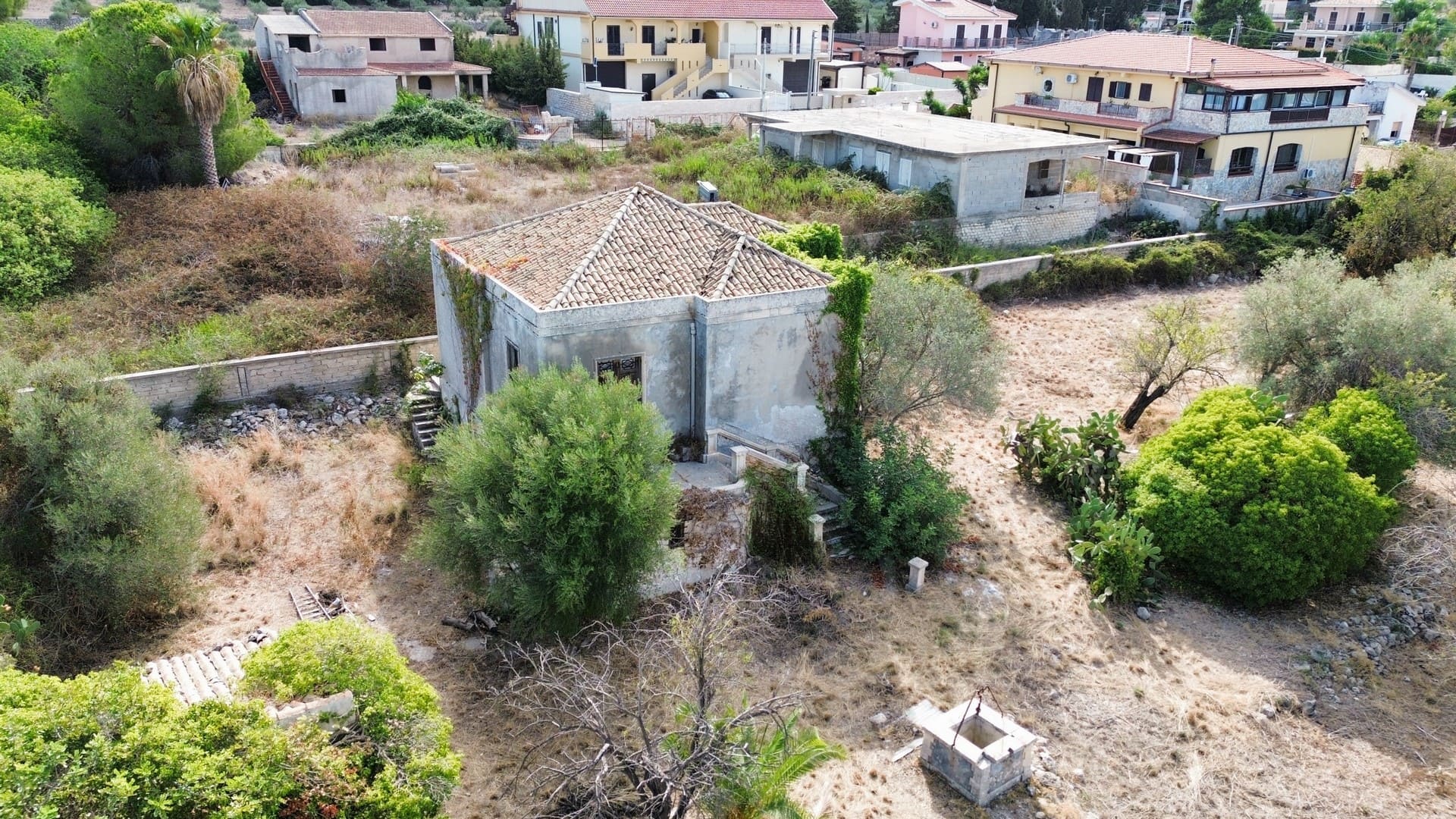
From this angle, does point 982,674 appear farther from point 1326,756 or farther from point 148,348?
point 148,348

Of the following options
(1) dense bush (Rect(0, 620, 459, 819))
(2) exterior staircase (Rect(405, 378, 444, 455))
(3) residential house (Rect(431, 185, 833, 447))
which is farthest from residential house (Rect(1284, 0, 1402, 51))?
(1) dense bush (Rect(0, 620, 459, 819))

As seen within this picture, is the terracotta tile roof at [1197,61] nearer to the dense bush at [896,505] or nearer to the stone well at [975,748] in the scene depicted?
the dense bush at [896,505]

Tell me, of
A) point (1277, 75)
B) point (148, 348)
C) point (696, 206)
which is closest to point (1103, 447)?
point (696, 206)

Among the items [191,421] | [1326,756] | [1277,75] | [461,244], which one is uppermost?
[1277,75]

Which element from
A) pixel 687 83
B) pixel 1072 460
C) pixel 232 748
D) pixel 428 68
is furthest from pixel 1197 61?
pixel 232 748

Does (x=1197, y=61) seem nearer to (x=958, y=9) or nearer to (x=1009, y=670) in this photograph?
(x=1009, y=670)

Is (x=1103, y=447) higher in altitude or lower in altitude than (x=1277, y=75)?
lower

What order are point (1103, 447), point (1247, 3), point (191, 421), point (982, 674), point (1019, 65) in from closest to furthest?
point (982, 674) < point (1103, 447) < point (191, 421) < point (1019, 65) < point (1247, 3)

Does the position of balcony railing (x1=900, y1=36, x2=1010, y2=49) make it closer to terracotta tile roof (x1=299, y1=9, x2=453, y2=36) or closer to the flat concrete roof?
the flat concrete roof
